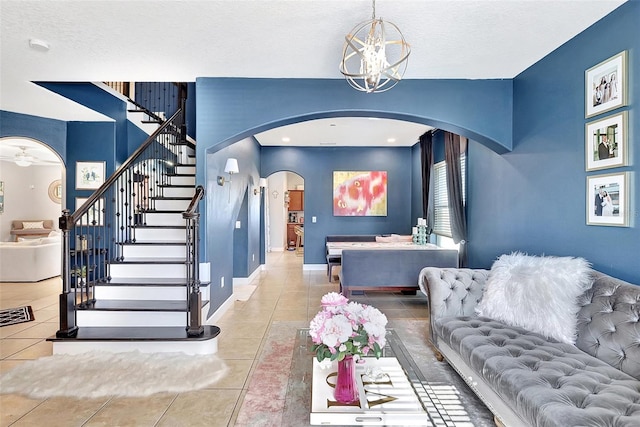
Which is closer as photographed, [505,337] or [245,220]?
[505,337]

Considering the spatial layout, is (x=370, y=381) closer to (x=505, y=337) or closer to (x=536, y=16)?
(x=505, y=337)

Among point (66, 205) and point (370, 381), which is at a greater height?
point (66, 205)

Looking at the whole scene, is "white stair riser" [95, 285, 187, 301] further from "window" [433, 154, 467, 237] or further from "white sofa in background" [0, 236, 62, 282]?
"window" [433, 154, 467, 237]

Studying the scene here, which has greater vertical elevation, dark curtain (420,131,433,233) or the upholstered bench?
dark curtain (420,131,433,233)

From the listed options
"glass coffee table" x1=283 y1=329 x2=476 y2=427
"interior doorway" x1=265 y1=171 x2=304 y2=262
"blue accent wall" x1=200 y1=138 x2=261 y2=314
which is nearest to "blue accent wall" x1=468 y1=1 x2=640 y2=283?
"glass coffee table" x1=283 y1=329 x2=476 y2=427

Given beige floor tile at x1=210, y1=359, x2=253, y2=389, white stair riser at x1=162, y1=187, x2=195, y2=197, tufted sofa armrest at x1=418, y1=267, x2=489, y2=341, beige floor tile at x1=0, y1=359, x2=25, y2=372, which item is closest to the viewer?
beige floor tile at x1=210, y1=359, x2=253, y2=389

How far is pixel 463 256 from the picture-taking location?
4.66m

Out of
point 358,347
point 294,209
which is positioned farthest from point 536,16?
point 294,209

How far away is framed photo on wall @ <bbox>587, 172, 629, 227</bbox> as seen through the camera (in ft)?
7.37

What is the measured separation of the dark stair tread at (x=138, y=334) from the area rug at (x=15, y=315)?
4.65ft

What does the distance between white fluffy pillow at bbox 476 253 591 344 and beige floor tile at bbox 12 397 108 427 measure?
312cm

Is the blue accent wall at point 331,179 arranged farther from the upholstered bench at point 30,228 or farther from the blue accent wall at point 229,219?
the upholstered bench at point 30,228

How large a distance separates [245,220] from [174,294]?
287 centimetres

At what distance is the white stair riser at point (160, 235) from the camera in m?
4.38
